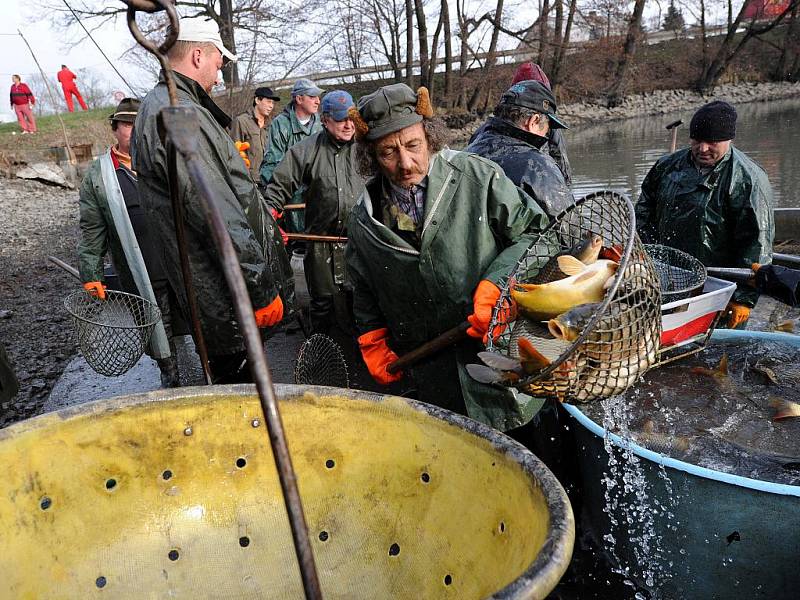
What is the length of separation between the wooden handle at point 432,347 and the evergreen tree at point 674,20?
1868 inches

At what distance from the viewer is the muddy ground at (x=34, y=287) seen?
528 cm

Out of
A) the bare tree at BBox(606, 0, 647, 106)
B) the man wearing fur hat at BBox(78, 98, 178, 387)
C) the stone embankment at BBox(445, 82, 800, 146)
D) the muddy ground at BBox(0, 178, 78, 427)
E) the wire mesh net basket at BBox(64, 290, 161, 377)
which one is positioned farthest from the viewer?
the bare tree at BBox(606, 0, 647, 106)

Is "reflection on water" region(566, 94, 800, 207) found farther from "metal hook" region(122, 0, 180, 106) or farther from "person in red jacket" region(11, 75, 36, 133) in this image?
"person in red jacket" region(11, 75, 36, 133)

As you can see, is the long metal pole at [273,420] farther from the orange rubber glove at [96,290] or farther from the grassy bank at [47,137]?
the grassy bank at [47,137]

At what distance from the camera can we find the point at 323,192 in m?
5.38

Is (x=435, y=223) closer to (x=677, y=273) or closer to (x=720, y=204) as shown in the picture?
(x=677, y=273)

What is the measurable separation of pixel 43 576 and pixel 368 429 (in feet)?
3.61

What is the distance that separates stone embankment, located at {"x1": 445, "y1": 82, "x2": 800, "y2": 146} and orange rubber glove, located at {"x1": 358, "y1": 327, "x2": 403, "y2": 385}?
26040 millimetres

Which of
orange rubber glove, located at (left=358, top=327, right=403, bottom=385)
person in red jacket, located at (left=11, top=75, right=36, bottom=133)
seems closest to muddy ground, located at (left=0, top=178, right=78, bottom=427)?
orange rubber glove, located at (left=358, top=327, right=403, bottom=385)

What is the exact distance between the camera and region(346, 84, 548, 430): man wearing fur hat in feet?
9.07

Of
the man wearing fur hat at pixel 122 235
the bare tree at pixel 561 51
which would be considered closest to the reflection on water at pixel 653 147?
the bare tree at pixel 561 51

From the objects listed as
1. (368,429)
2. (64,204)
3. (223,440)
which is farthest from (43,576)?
(64,204)

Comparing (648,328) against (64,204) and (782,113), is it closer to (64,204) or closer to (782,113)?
(64,204)

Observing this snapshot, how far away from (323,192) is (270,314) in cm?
240
